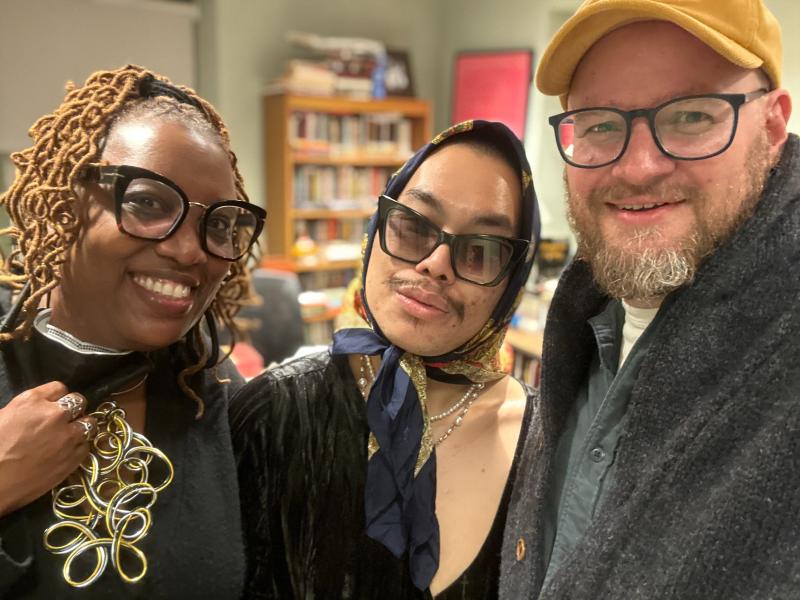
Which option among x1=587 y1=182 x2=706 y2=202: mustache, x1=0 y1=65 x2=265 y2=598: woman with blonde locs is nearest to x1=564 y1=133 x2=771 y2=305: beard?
x1=587 y1=182 x2=706 y2=202: mustache

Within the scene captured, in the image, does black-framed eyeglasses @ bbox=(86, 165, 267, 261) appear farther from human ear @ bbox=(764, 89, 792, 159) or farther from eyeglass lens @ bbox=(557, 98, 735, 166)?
human ear @ bbox=(764, 89, 792, 159)

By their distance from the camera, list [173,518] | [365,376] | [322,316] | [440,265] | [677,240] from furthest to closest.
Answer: [322,316] < [365,376] < [440,265] < [173,518] < [677,240]

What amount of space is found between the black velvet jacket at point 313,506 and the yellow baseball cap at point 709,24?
0.77 meters

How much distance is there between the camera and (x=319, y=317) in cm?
423

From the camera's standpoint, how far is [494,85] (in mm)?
4812

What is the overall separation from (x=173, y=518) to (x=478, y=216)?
734mm

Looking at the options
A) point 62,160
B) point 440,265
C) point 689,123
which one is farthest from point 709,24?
point 62,160

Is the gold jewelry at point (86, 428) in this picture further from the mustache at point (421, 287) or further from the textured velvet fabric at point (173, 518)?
the mustache at point (421, 287)

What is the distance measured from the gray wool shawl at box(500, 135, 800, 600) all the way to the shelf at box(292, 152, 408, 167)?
12.6 ft

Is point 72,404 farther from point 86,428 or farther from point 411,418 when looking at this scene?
point 411,418

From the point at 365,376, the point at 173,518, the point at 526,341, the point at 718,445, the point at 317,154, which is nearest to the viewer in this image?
the point at 718,445

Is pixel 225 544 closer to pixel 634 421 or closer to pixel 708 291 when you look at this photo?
pixel 634 421

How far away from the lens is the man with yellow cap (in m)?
0.72

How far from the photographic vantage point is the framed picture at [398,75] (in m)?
4.79
